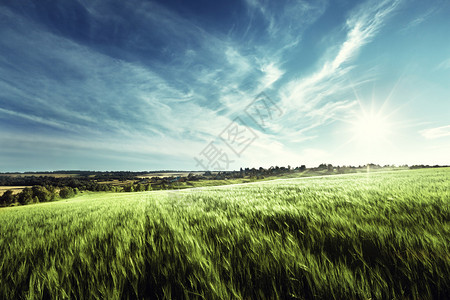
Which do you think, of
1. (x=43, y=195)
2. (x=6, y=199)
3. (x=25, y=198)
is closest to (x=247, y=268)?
(x=25, y=198)

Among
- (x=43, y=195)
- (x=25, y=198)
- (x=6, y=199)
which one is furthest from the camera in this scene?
(x=43, y=195)

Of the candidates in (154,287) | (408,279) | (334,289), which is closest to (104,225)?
(154,287)

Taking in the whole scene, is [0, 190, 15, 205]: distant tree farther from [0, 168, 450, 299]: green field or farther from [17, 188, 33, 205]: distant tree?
[0, 168, 450, 299]: green field

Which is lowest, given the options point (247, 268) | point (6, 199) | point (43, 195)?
point (6, 199)

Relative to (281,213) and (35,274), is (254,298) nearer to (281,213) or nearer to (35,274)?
(35,274)

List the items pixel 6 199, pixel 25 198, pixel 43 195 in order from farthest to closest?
1. pixel 43 195
2. pixel 25 198
3. pixel 6 199

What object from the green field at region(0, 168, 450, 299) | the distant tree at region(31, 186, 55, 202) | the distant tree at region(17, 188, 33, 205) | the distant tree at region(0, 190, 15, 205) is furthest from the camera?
the distant tree at region(31, 186, 55, 202)

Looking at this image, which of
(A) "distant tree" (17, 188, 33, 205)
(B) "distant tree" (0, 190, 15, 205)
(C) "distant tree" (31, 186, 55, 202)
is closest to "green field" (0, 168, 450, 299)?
(A) "distant tree" (17, 188, 33, 205)

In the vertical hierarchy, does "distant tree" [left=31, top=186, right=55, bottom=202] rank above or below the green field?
below

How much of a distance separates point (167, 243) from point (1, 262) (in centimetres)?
176

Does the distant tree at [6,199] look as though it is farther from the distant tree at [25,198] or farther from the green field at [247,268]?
the green field at [247,268]

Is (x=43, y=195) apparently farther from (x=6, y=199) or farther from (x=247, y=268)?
(x=247, y=268)

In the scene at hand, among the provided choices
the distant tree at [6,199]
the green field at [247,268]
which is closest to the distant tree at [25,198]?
the distant tree at [6,199]

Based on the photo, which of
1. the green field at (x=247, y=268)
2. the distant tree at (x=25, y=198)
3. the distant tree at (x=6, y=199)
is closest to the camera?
the green field at (x=247, y=268)
